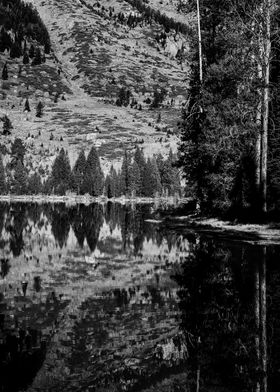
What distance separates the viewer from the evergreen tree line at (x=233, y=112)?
88.3 feet

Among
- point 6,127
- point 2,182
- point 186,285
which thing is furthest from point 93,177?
point 186,285

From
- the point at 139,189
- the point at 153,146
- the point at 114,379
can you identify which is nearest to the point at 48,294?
the point at 114,379

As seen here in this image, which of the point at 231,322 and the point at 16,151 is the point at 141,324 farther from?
the point at 16,151

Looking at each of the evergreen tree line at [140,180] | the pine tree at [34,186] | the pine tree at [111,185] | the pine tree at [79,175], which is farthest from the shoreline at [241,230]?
the evergreen tree line at [140,180]

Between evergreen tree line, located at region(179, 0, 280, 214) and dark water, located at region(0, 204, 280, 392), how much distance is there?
43.2 feet

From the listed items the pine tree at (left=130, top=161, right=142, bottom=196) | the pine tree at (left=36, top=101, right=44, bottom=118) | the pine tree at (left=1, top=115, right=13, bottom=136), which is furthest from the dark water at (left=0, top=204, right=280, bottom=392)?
the pine tree at (left=36, top=101, right=44, bottom=118)

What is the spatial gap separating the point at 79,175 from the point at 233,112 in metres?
118

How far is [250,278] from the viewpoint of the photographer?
12.4 metres

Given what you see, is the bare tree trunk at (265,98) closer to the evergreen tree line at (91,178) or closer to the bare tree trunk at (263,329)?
the bare tree trunk at (263,329)

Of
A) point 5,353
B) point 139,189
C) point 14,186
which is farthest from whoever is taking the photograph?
point 139,189

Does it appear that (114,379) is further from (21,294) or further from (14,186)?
(14,186)

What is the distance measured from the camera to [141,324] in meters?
8.30

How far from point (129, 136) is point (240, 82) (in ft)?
484

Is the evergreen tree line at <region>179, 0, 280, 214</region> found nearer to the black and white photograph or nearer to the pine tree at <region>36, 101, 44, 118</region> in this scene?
the black and white photograph
